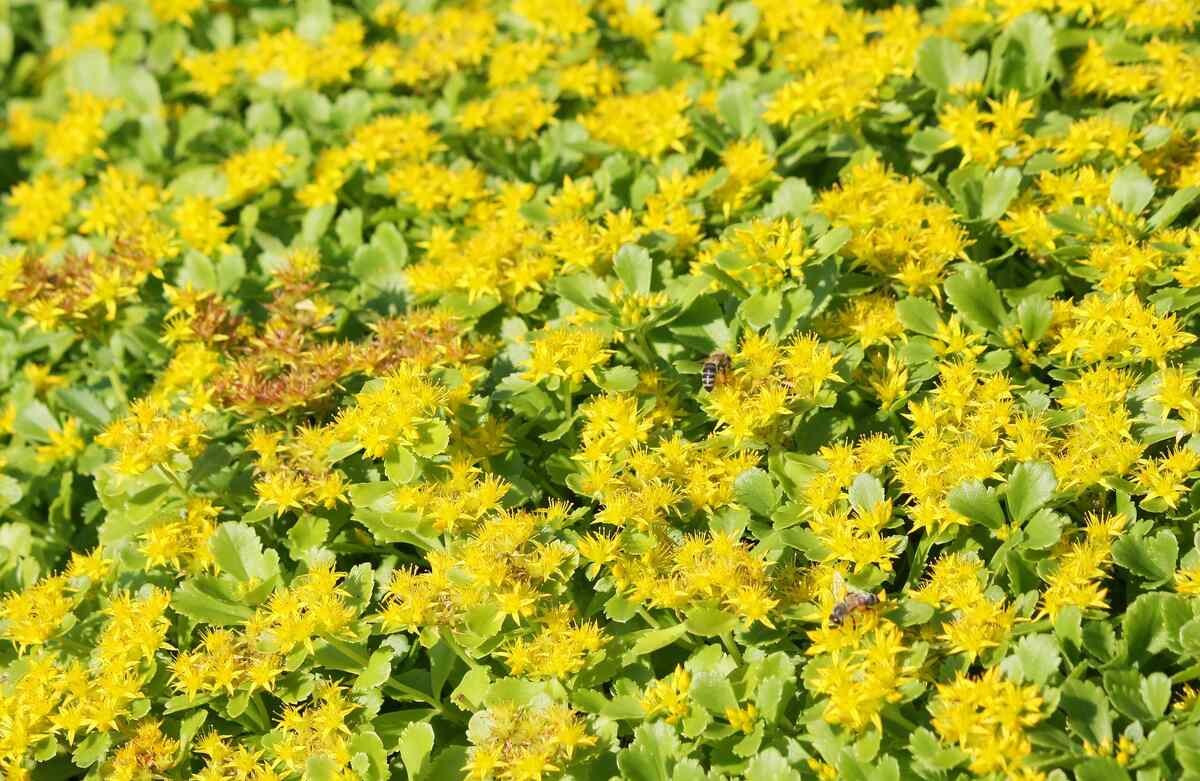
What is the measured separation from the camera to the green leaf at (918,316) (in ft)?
7.66

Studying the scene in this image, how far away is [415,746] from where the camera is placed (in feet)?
6.49

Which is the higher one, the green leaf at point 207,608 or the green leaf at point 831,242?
the green leaf at point 831,242

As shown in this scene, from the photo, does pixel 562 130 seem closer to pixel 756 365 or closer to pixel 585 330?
pixel 585 330

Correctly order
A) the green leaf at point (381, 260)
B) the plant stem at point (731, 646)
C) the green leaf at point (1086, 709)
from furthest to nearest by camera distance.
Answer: the green leaf at point (381, 260)
the plant stem at point (731, 646)
the green leaf at point (1086, 709)

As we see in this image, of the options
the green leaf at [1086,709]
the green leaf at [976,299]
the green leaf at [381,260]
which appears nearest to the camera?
the green leaf at [1086,709]

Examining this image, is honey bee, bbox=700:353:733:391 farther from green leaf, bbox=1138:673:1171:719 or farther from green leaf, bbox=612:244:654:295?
green leaf, bbox=1138:673:1171:719

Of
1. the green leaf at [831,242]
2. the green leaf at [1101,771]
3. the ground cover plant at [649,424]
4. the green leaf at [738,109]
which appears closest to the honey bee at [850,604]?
the ground cover plant at [649,424]

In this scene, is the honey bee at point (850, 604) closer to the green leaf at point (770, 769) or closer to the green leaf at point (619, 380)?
the green leaf at point (770, 769)

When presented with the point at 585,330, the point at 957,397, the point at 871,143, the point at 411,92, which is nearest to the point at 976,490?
the point at 957,397

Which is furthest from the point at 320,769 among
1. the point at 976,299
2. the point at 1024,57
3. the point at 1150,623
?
the point at 1024,57

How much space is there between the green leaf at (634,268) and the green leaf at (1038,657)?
1.01 m

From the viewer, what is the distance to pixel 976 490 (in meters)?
2.00

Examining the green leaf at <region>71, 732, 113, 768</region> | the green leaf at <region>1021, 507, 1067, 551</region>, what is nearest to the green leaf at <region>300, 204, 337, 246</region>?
the green leaf at <region>71, 732, 113, 768</region>

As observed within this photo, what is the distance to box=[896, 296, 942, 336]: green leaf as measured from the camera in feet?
7.66
